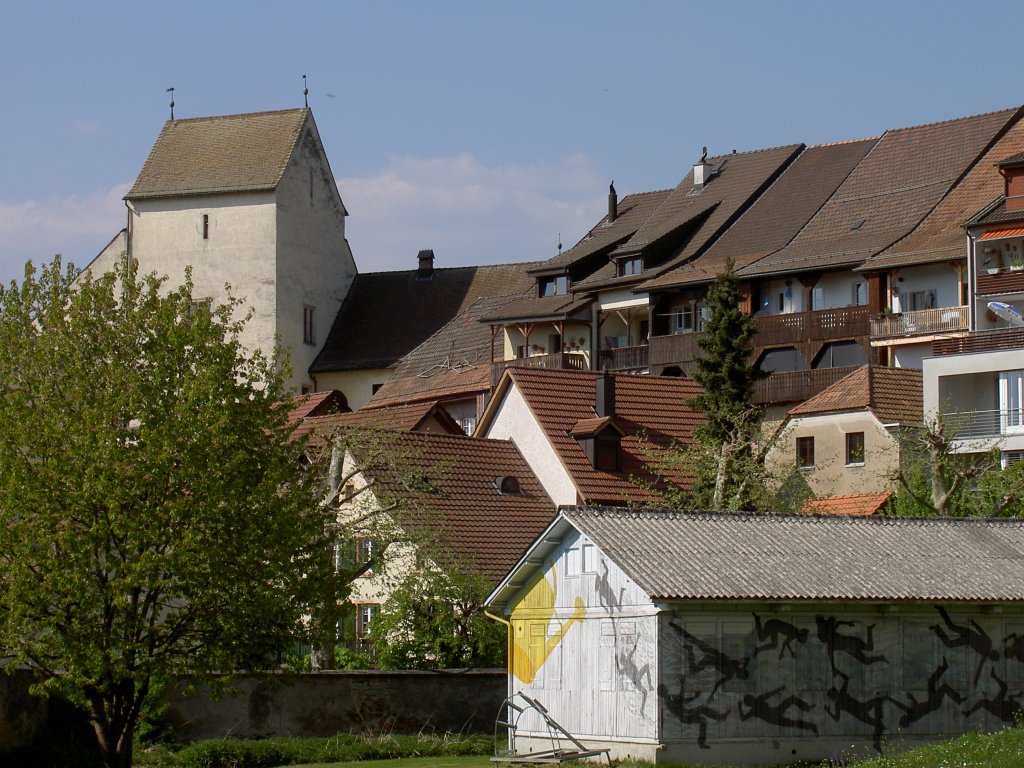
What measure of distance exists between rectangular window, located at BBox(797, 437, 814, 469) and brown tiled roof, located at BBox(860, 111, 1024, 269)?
29.7 ft

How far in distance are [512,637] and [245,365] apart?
23.0 feet

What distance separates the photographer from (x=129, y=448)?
1220 inches

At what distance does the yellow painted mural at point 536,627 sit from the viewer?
107 ft

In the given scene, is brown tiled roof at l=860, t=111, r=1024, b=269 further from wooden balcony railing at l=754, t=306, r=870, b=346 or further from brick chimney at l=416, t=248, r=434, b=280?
brick chimney at l=416, t=248, r=434, b=280

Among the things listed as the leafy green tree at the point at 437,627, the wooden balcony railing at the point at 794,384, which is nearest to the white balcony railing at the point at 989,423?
the wooden balcony railing at the point at 794,384

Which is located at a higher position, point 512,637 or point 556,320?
point 556,320

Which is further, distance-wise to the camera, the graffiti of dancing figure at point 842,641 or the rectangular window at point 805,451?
the rectangular window at point 805,451

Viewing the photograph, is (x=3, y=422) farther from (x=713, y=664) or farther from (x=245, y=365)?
(x=713, y=664)

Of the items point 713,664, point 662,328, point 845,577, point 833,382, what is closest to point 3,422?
point 713,664

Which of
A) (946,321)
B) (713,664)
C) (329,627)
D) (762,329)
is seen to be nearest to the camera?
(713,664)

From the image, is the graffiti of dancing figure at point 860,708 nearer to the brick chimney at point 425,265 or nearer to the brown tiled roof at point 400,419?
the brown tiled roof at point 400,419

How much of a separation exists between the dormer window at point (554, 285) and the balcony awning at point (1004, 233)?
22.5 meters

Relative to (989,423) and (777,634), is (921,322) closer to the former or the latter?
(989,423)

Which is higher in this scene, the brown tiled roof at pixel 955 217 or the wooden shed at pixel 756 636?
the brown tiled roof at pixel 955 217
